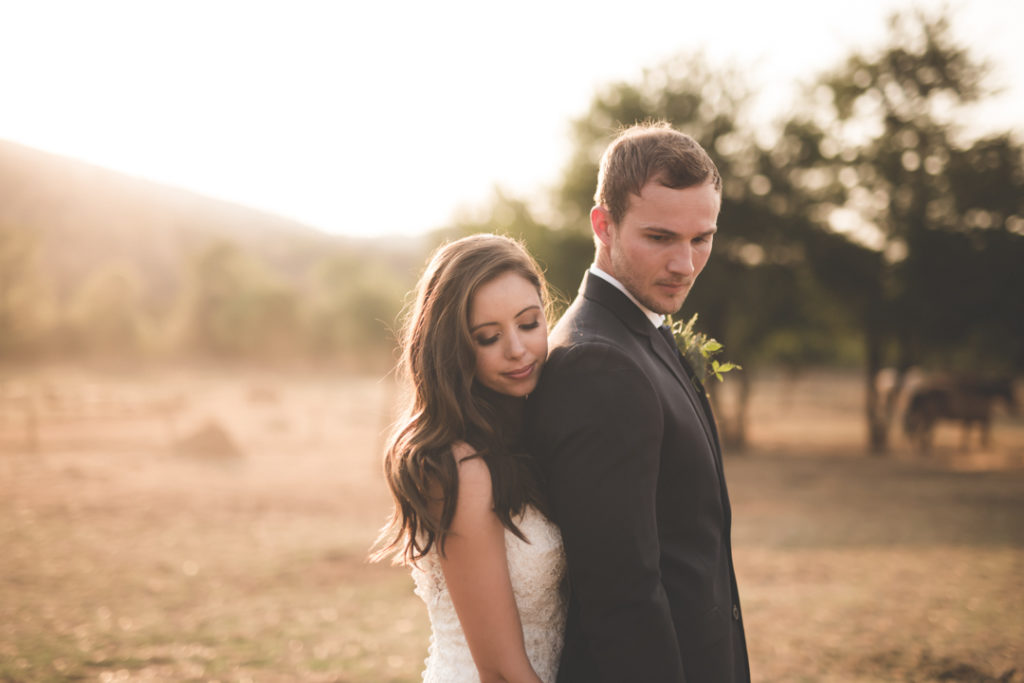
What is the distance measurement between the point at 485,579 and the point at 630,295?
1139mm

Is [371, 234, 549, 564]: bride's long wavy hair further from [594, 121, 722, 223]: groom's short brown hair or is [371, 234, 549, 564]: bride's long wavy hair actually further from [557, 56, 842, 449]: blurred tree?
[557, 56, 842, 449]: blurred tree

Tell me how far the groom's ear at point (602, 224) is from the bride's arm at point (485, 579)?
3.38 feet

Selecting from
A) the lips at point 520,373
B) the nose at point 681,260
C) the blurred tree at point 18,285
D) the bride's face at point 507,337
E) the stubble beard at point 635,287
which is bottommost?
the blurred tree at point 18,285

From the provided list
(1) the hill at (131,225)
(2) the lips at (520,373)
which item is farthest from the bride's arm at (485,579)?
(1) the hill at (131,225)

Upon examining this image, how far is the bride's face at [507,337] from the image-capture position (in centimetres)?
252

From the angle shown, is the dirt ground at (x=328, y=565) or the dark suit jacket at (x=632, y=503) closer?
the dark suit jacket at (x=632, y=503)

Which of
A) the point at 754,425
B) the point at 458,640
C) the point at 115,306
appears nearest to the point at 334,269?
the point at 115,306

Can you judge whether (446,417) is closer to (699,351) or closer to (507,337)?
(507,337)

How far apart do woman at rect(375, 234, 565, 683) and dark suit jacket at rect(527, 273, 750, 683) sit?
0.13 meters

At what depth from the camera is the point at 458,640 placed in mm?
2824

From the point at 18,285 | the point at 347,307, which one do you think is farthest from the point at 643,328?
the point at 347,307

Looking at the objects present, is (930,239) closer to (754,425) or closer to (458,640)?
(754,425)

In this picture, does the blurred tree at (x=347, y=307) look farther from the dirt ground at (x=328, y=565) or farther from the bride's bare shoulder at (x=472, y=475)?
the bride's bare shoulder at (x=472, y=475)

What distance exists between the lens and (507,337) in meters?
2.53
